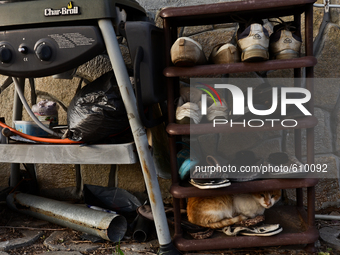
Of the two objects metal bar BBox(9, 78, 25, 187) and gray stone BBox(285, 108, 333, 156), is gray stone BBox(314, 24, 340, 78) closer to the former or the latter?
gray stone BBox(285, 108, 333, 156)

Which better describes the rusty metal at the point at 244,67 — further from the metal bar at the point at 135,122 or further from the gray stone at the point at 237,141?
the gray stone at the point at 237,141

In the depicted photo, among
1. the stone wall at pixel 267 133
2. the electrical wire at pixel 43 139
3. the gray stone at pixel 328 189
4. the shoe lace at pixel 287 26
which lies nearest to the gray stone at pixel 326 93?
the stone wall at pixel 267 133

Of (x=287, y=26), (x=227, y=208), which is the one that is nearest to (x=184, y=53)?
(x=287, y=26)

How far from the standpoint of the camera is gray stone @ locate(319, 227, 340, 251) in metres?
1.44

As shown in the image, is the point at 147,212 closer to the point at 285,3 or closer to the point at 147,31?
the point at 147,31

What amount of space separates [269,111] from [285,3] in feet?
1.57

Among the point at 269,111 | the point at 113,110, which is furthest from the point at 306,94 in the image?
the point at 113,110

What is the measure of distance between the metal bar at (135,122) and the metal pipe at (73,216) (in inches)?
11.0

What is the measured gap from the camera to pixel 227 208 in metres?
1.42

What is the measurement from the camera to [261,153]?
1888 millimetres

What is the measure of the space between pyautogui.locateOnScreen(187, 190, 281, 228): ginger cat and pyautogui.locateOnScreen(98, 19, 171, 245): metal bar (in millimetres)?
187

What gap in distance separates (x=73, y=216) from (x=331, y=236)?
4.40ft

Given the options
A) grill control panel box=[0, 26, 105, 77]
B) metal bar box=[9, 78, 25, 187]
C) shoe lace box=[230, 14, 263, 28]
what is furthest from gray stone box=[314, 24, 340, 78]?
metal bar box=[9, 78, 25, 187]

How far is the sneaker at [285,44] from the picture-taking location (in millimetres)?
1316
